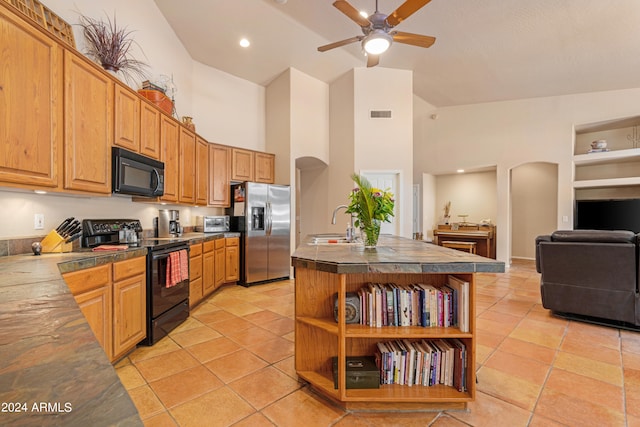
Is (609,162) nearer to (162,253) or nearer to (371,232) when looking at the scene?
(371,232)

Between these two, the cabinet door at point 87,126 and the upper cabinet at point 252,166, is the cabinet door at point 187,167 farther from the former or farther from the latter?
the cabinet door at point 87,126

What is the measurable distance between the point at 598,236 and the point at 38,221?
200 inches

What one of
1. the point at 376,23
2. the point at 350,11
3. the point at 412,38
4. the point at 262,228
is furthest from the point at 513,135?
the point at 262,228

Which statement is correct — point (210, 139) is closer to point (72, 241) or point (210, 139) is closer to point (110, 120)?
point (110, 120)

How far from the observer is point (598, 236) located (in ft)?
9.55

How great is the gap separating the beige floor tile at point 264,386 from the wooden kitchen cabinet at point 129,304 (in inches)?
38.0

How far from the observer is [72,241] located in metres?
2.24

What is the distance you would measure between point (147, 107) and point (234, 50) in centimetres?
238

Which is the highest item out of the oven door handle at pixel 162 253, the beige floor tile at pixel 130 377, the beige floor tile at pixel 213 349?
the oven door handle at pixel 162 253

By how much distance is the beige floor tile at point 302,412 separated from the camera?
162 centimetres

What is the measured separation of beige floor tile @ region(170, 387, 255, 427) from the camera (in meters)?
1.62

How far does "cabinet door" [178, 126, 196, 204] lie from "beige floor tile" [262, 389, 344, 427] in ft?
9.28

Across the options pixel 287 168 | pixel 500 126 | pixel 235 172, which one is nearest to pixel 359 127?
pixel 287 168

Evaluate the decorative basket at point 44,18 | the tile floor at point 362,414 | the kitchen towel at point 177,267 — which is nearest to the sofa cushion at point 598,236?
the tile floor at point 362,414
